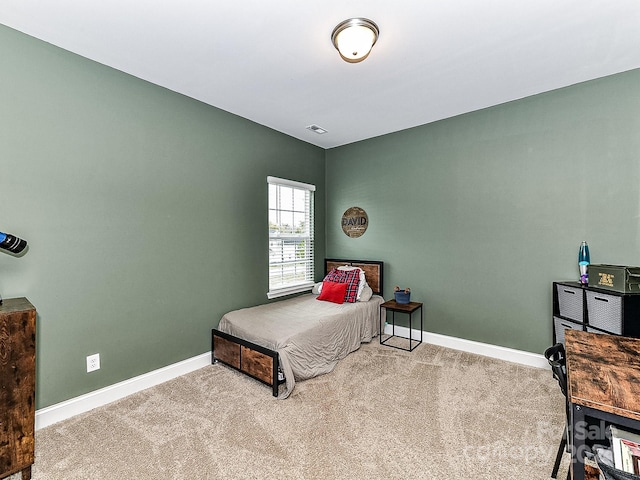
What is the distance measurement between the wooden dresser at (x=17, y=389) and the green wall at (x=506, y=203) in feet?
11.1

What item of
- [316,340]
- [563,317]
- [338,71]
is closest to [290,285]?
[316,340]

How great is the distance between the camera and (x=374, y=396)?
248 cm

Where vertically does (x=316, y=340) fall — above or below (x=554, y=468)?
above

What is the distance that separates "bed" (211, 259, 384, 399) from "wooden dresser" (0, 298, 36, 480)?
1.40m

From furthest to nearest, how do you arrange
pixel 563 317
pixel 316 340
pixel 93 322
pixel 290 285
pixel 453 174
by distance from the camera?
pixel 290 285 < pixel 453 174 < pixel 316 340 < pixel 563 317 < pixel 93 322

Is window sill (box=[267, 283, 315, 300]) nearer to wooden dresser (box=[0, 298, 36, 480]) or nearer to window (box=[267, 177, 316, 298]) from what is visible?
window (box=[267, 177, 316, 298])

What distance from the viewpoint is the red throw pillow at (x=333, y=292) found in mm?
3699

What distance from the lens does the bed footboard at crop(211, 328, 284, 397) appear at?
252 cm

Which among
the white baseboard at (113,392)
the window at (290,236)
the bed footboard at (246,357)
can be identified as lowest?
the white baseboard at (113,392)

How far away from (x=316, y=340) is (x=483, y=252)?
6.44ft

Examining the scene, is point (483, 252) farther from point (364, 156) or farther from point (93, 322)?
point (93, 322)

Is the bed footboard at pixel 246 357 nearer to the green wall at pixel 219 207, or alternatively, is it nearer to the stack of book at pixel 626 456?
the green wall at pixel 219 207

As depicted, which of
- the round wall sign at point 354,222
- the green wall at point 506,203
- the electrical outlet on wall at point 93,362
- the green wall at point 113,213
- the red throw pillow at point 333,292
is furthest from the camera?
the round wall sign at point 354,222

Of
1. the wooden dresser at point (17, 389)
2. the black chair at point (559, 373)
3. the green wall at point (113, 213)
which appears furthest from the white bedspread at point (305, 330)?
the black chair at point (559, 373)
